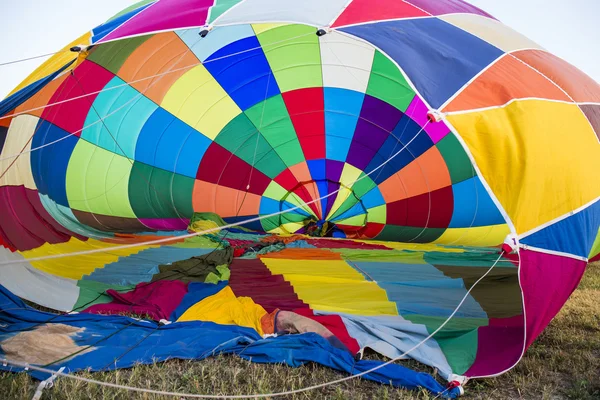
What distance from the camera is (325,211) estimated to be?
6465 mm

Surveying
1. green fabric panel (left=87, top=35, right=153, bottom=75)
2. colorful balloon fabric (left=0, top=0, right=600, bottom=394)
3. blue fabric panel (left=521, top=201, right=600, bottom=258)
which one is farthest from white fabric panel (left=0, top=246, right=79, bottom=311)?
blue fabric panel (left=521, top=201, right=600, bottom=258)

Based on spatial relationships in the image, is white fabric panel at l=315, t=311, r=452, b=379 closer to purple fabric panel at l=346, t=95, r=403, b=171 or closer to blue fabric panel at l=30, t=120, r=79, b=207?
purple fabric panel at l=346, t=95, r=403, b=171

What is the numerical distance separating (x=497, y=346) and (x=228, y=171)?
416 cm

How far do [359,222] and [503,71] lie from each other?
3.65 metres

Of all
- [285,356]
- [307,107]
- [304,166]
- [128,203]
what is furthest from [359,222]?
[285,356]

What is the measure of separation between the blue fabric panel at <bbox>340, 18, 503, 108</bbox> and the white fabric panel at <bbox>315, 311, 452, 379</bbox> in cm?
116

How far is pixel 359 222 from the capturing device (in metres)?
6.41

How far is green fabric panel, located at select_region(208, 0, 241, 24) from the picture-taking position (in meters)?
3.13

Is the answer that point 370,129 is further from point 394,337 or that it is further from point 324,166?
point 394,337

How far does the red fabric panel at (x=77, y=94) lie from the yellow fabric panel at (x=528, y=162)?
3.01 meters

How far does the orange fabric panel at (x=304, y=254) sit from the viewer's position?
4844mm

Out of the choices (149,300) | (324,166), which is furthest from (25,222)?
(324,166)

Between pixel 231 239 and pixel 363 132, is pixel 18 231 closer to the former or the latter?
pixel 231 239

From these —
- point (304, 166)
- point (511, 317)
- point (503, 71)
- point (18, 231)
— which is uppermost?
point (503, 71)
